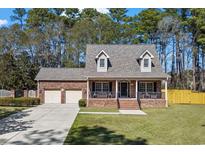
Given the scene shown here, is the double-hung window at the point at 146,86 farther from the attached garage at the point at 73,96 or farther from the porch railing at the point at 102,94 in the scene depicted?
the attached garage at the point at 73,96

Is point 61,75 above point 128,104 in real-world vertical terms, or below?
above

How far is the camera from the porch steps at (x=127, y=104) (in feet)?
84.4

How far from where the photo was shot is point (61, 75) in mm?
32562

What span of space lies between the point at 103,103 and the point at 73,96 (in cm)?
651

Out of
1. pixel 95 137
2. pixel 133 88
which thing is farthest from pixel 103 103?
pixel 95 137

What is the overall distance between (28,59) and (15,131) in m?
29.9

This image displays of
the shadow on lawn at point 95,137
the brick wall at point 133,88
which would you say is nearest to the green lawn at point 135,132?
the shadow on lawn at point 95,137

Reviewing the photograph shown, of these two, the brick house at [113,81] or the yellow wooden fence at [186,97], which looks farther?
the yellow wooden fence at [186,97]

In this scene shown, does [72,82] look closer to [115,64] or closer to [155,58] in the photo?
[115,64]

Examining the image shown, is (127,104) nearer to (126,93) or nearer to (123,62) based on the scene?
(126,93)

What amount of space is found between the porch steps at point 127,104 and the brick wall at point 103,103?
50 cm

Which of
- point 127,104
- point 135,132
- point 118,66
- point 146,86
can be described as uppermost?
point 118,66

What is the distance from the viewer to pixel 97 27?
44.1 meters
